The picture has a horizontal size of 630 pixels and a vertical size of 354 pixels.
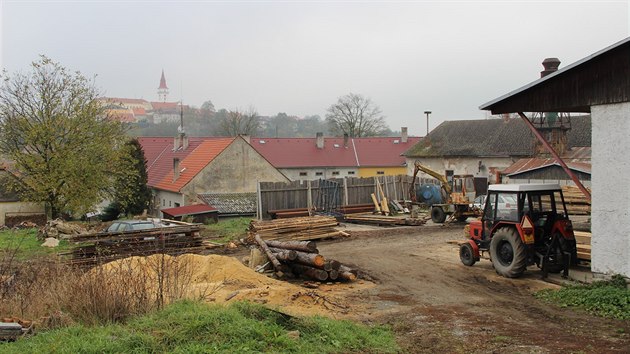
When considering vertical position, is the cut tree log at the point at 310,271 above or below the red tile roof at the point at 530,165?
below

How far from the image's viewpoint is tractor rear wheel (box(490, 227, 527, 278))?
13.3 metres

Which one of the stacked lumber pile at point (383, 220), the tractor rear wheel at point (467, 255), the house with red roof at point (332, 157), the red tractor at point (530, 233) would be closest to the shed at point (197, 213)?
the stacked lumber pile at point (383, 220)

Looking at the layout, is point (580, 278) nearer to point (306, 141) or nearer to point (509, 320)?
point (509, 320)

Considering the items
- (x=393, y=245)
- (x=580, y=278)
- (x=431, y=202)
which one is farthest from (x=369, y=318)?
(x=431, y=202)

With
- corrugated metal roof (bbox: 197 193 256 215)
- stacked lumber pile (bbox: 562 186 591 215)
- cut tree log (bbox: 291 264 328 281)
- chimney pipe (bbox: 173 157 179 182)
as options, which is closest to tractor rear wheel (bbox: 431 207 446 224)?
stacked lumber pile (bbox: 562 186 591 215)

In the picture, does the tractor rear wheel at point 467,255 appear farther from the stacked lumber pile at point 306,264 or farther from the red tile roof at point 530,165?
the red tile roof at point 530,165

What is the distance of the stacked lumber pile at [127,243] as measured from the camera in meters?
17.0

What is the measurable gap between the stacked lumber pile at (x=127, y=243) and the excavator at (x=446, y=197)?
12.1 m

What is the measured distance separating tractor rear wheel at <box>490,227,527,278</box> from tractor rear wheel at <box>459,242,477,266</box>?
1008mm

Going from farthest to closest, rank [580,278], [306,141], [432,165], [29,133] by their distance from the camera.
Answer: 1. [306,141]
2. [432,165]
3. [29,133]
4. [580,278]

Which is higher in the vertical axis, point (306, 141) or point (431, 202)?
point (306, 141)

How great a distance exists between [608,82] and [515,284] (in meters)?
4.75

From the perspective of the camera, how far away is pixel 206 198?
112 ft

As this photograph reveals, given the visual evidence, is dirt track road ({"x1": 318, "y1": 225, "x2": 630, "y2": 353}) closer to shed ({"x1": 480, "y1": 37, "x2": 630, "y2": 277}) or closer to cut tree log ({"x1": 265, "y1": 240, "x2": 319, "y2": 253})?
cut tree log ({"x1": 265, "y1": 240, "x2": 319, "y2": 253})
